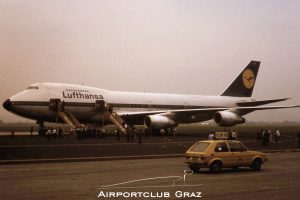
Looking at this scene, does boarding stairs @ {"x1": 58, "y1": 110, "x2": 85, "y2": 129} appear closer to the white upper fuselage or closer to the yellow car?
the white upper fuselage

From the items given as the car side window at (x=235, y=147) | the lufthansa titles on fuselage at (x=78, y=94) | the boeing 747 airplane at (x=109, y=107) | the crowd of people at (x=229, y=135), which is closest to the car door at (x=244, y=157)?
the car side window at (x=235, y=147)

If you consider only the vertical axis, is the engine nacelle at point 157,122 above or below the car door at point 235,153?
above

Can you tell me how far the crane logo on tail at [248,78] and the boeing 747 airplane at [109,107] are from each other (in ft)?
20.6

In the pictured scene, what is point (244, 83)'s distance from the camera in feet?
221

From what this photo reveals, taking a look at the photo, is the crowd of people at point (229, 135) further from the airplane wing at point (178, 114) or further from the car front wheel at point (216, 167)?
the airplane wing at point (178, 114)

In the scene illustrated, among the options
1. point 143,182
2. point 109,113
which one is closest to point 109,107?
point 109,113

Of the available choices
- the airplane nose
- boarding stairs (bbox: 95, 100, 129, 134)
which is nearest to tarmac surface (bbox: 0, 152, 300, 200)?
the airplane nose

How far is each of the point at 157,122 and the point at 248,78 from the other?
23.9m

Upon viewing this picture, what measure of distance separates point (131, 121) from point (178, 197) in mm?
41972

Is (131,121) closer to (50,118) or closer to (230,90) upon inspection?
(50,118)

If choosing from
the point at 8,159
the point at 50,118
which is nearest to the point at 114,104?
the point at 50,118

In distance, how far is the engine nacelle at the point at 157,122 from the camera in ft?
161

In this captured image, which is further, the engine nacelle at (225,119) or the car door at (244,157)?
the engine nacelle at (225,119)

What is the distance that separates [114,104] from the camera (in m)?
51.6
